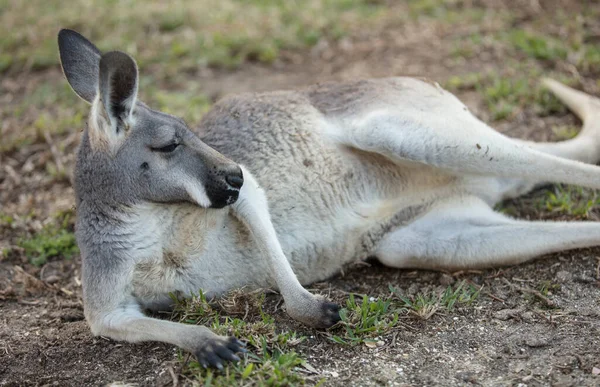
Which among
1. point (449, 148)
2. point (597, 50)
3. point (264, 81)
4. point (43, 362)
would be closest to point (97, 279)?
point (43, 362)

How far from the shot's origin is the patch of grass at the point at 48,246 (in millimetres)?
4230

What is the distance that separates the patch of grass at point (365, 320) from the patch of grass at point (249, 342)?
21cm

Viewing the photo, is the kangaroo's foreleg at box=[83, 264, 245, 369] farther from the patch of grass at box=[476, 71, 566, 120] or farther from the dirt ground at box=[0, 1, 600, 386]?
the patch of grass at box=[476, 71, 566, 120]

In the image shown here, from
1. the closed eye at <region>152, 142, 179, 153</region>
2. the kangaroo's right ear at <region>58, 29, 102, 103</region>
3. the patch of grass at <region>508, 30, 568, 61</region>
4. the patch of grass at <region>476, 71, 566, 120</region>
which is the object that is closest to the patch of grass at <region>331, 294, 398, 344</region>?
the closed eye at <region>152, 142, 179, 153</region>

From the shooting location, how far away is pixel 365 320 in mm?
3207

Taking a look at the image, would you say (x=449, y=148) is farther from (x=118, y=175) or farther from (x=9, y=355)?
(x=9, y=355)

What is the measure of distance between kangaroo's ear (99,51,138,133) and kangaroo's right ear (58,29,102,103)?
13.9 inches

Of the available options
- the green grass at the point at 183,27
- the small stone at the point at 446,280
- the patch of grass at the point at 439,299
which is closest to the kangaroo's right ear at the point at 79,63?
the patch of grass at the point at 439,299

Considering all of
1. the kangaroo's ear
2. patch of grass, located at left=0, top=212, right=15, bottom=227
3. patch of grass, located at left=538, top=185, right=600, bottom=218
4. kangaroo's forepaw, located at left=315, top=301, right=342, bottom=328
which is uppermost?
the kangaroo's ear

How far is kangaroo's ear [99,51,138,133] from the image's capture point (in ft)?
9.61

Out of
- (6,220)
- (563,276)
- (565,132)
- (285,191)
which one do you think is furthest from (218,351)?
(565,132)

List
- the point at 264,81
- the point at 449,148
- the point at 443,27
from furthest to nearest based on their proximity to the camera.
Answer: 1. the point at 443,27
2. the point at 264,81
3. the point at 449,148

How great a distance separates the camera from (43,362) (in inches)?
126

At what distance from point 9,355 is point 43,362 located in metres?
0.19
